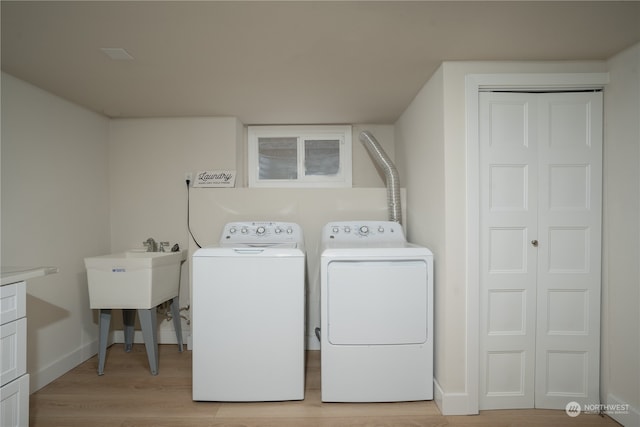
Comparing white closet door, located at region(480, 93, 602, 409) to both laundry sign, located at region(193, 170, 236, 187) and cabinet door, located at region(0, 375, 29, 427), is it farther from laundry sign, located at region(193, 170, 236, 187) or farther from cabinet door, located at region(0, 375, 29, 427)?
cabinet door, located at region(0, 375, 29, 427)

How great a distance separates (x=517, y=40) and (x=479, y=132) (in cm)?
49

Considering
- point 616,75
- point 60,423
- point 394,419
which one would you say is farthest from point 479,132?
point 60,423

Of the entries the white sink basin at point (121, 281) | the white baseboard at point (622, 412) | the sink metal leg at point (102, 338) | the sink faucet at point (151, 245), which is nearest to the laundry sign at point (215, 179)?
the sink faucet at point (151, 245)

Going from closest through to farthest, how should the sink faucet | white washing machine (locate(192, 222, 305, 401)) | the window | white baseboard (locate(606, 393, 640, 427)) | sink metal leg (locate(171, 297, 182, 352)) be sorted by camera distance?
white baseboard (locate(606, 393, 640, 427)), white washing machine (locate(192, 222, 305, 401)), sink metal leg (locate(171, 297, 182, 352)), the sink faucet, the window

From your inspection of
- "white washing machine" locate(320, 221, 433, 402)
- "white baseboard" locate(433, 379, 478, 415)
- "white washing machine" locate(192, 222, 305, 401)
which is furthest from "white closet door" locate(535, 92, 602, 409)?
"white washing machine" locate(192, 222, 305, 401)

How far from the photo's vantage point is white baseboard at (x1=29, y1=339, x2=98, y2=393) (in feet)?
7.54

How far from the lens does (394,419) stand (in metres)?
1.98

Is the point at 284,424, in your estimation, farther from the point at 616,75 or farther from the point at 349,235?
the point at 616,75

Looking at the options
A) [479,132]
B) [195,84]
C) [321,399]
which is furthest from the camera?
[195,84]

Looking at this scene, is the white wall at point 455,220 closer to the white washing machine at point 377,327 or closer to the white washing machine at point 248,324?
the white washing machine at point 377,327

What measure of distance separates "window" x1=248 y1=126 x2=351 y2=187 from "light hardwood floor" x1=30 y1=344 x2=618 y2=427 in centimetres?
188

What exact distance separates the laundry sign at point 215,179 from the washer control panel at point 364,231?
0.99 metres

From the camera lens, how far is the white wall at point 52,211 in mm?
2207

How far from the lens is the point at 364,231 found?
8.63 feet
